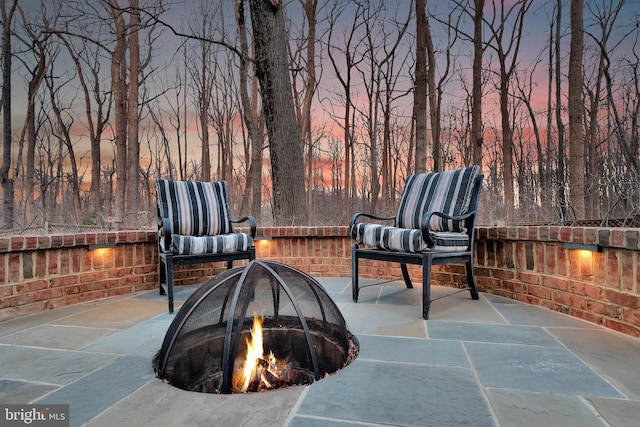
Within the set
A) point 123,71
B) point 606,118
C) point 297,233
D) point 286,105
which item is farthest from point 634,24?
point 123,71

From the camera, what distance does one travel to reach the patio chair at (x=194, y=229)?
273cm

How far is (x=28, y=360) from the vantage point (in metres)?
1.69

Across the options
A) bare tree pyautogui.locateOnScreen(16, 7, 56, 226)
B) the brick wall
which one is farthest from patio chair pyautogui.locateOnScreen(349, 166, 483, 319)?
bare tree pyautogui.locateOnScreen(16, 7, 56, 226)

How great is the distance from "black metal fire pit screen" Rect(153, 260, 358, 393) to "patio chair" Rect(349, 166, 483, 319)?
0.86m

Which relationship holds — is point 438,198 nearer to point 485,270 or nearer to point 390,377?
point 485,270

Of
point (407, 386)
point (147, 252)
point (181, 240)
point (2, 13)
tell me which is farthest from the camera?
point (2, 13)

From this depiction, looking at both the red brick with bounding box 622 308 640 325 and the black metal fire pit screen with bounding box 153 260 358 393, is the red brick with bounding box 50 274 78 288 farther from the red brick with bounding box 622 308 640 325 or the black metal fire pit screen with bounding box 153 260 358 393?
the red brick with bounding box 622 308 640 325

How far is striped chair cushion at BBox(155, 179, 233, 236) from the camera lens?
3.06 m

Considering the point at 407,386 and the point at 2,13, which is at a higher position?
the point at 2,13

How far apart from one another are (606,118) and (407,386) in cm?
1060

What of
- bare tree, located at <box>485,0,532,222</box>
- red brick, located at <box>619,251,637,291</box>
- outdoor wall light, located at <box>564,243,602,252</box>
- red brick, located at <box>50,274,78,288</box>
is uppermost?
bare tree, located at <box>485,0,532,222</box>

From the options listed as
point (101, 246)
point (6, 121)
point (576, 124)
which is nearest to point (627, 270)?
point (101, 246)

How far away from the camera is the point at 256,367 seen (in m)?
1.64

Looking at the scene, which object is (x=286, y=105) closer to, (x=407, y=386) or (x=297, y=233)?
(x=297, y=233)
